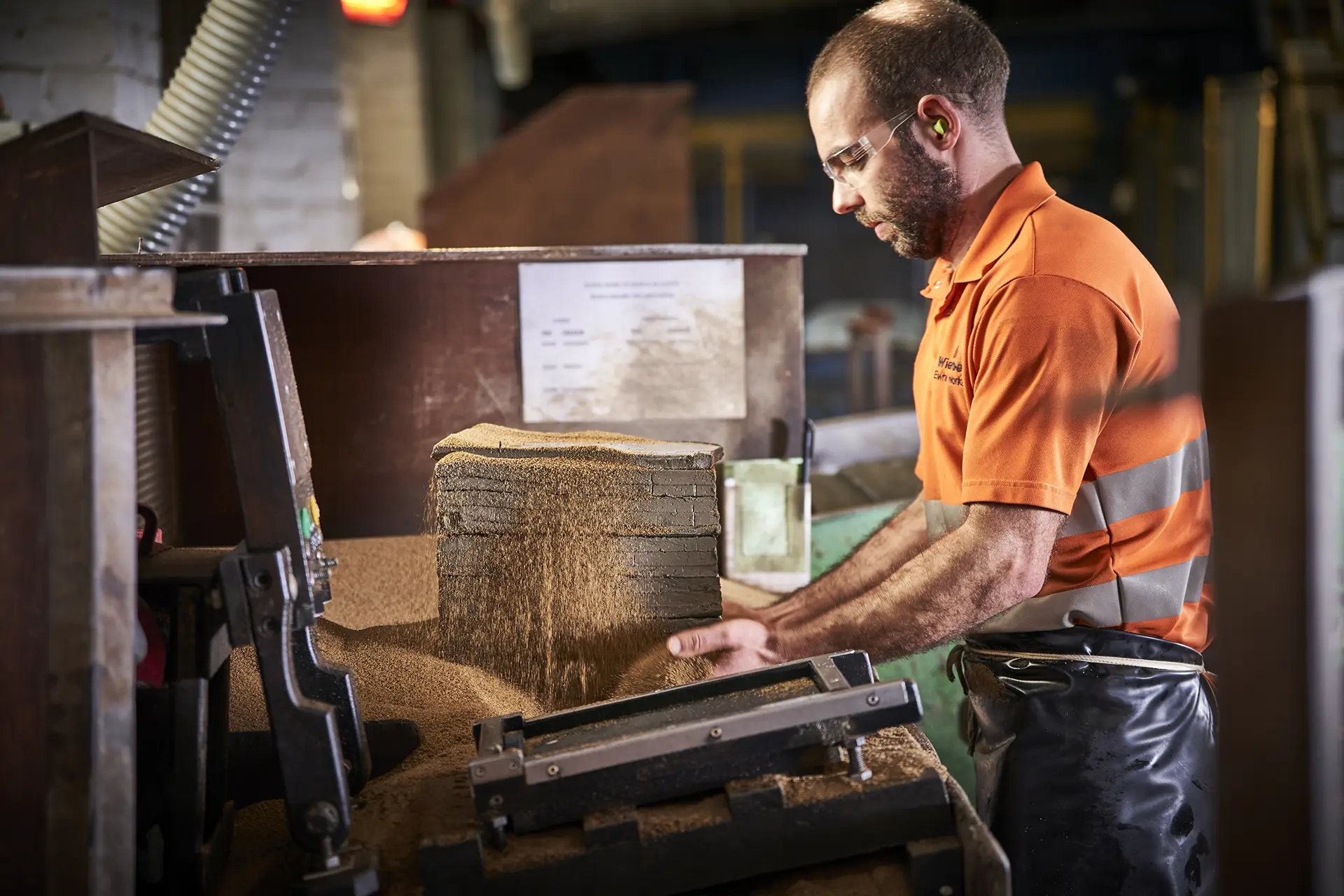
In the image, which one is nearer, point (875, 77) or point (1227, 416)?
point (1227, 416)

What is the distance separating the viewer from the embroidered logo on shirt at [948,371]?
183cm

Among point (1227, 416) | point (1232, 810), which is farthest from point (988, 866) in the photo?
point (1227, 416)

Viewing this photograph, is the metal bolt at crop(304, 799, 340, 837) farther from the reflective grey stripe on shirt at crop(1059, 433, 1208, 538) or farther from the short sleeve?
the reflective grey stripe on shirt at crop(1059, 433, 1208, 538)

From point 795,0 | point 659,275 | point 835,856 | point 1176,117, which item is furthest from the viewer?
point 1176,117

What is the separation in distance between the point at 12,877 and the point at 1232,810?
47.9 inches

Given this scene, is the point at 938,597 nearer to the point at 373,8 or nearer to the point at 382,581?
the point at 382,581

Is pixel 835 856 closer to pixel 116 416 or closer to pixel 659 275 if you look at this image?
pixel 116 416

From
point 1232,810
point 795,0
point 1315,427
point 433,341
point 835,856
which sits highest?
point 795,0

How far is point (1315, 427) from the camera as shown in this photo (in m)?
0.96

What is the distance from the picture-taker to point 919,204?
6.38 ft

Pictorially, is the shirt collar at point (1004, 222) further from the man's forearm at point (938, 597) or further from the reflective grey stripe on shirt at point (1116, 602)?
the reflective grey stripe on shirt at point (1116, 602)

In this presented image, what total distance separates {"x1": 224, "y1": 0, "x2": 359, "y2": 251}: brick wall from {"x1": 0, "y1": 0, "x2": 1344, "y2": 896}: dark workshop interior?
1.92m

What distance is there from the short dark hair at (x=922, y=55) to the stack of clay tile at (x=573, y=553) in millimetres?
674

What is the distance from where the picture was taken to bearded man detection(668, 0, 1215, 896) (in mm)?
1629
